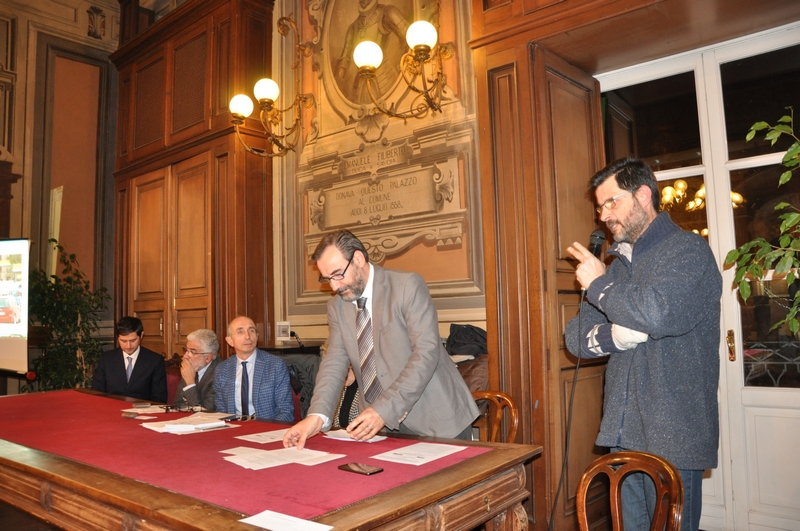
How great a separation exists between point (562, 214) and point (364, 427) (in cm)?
194

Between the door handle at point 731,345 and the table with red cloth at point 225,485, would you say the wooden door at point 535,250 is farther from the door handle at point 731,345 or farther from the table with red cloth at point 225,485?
the table with red cloth at point 225,485

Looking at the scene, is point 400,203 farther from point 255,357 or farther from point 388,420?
point 388,420

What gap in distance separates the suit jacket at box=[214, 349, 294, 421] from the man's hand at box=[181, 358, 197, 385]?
0.47 meters

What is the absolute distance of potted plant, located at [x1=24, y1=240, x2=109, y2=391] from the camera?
622 centimetres

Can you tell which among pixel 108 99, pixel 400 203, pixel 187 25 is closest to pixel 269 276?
pixel 400 203

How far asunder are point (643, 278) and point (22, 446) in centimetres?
248

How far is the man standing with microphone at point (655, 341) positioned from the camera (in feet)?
6.77

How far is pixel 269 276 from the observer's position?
561cm

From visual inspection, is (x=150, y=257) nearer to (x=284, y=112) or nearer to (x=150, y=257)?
(x=150, y=257)

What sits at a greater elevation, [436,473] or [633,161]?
[633,161]

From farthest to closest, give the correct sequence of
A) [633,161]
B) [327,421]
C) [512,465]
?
[327,421], [633,161], [512,465]

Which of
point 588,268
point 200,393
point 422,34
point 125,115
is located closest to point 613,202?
point 588,268

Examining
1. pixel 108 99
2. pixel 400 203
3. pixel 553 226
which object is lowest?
pixel 553 226

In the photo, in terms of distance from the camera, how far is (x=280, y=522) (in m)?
1.43
